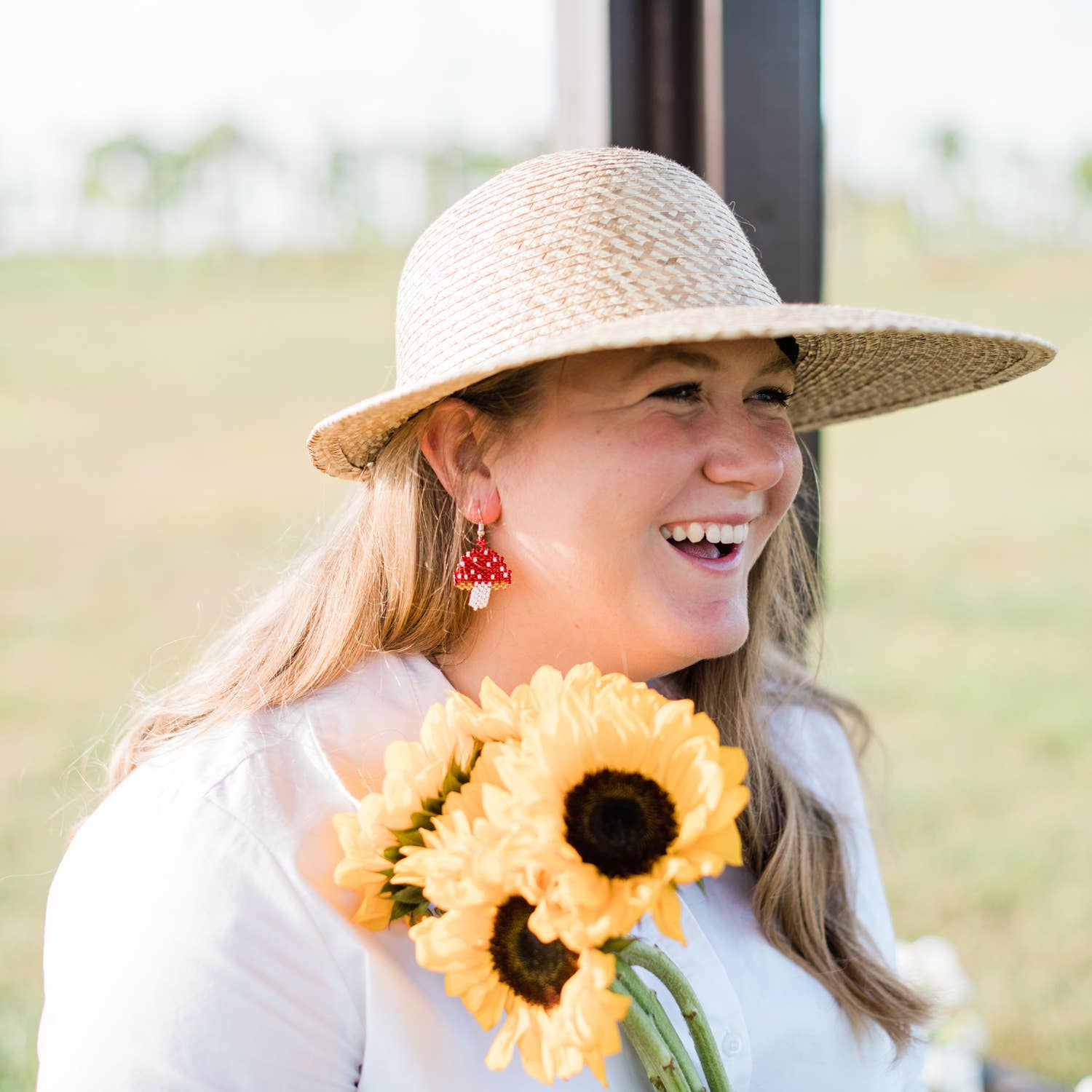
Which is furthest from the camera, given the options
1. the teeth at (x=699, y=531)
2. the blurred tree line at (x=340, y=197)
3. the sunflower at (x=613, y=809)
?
the blurred tree line at (x=340, y=197)

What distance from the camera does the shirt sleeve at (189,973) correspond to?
1.09m

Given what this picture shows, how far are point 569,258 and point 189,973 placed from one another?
0.81 meters

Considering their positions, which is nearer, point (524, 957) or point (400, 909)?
point (524, 957)

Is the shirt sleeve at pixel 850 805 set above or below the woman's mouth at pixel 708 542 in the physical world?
below

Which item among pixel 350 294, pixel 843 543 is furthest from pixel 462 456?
pixel 350 294

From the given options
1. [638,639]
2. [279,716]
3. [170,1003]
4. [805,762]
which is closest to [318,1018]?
[170,1003]

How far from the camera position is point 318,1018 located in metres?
1.16

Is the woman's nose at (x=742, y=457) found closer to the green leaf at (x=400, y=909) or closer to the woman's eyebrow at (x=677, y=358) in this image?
the woman's eyebrow at (x=677, y=358)

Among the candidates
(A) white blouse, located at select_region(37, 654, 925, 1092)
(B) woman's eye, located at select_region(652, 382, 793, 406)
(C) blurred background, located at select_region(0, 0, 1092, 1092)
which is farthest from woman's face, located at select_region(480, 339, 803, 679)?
(C) blurred background, located at select_region(0, 0, 1092, 1092)

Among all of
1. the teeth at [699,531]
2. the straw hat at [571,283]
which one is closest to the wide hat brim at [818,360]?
the straw hat at [571,283]

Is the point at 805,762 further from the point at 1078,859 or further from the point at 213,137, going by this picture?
the point at 213,137

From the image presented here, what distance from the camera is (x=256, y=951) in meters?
1.15

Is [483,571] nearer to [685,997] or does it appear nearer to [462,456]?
[462,456]

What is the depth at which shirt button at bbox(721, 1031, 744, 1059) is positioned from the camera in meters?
1.33
